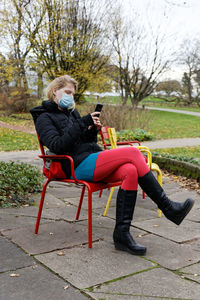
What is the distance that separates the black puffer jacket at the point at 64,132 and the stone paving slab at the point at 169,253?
0.92m

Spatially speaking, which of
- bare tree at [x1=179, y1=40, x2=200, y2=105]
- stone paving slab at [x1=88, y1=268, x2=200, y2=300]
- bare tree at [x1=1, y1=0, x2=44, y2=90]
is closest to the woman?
stone paving slab at [x1=88, y1=268, x2=200, y2=300]

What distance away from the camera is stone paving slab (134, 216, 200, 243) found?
3213mm

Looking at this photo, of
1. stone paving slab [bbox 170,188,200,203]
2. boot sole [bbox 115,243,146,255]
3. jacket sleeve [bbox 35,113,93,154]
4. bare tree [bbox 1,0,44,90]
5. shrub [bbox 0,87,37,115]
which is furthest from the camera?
shrub [bbox 0,87,37,115]

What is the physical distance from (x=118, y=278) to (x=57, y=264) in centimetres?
46

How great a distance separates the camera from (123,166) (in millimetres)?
2951

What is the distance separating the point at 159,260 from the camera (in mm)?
2684

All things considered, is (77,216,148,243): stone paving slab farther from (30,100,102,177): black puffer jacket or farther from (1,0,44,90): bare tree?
(1,0,44,90): bare tree

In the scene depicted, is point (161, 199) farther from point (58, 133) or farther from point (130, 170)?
point (58, 133)

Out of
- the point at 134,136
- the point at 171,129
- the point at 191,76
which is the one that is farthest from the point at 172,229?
the point at 191,76

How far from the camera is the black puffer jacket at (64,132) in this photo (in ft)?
10.0

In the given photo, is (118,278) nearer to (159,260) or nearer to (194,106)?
(159,260)

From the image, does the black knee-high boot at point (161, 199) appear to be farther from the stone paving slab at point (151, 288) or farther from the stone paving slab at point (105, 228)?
the stone paving slab at point (151, 288)

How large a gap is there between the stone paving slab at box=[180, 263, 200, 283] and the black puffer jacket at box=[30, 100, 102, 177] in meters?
1.22

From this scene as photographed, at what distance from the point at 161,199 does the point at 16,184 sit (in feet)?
6.97
